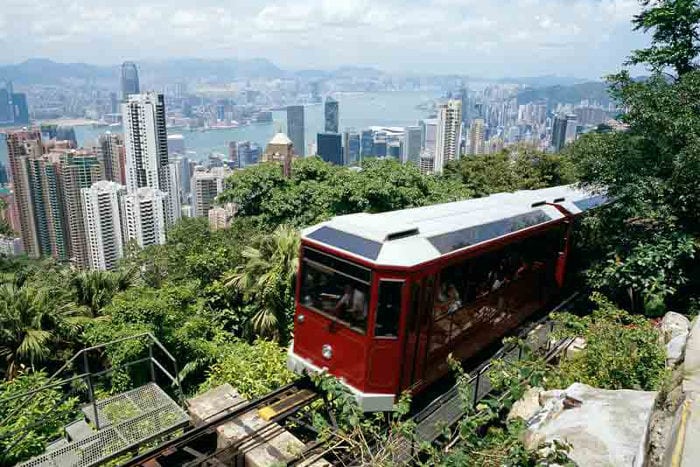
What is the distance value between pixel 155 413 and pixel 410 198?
34.0 ft

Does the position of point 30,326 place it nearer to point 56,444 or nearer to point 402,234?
point 56,444

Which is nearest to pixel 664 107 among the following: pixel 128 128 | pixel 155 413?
pixel 155 413

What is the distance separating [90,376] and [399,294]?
4312mm

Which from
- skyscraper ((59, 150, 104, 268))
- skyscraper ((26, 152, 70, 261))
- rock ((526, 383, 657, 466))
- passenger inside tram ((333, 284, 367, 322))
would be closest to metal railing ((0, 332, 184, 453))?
passenger inside tram ((333, 284, 367, 322))

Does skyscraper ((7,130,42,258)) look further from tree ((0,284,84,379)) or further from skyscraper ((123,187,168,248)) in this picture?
tree ((0,284,84,379))

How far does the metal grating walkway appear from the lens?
19.6ft

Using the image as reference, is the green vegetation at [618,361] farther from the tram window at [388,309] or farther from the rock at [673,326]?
the tram window at [388,309]

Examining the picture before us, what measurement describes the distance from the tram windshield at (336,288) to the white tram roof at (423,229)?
246mm

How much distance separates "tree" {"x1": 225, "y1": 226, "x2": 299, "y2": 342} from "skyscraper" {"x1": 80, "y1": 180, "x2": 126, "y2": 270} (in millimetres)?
63787

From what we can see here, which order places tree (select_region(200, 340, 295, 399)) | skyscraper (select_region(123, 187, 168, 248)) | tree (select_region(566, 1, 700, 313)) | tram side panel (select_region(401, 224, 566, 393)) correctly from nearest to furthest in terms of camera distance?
1. tram side panel (select_region(401, 224, 566, 393))
2. tree (select_region(200, 340, 295, 399))
3. tree (select_region(566, 1, 700, 313))
4. skyscraper (select_region(123, 187, 168, 248))

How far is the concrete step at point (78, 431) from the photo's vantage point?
6504 mm

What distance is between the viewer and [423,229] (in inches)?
284

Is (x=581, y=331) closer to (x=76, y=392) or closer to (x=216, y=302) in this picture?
(x=216, y=302)

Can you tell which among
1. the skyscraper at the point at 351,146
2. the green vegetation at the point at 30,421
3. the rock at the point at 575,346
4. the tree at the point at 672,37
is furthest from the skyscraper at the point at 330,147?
the green vegetation at the point at 30,421
